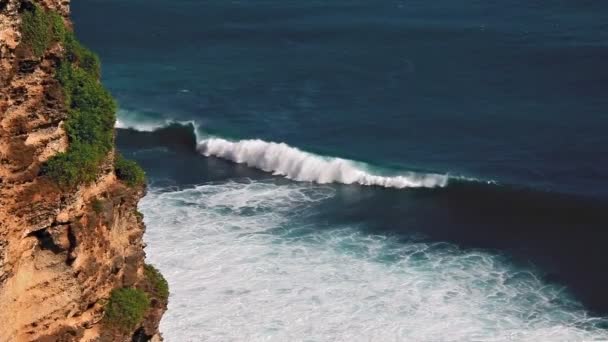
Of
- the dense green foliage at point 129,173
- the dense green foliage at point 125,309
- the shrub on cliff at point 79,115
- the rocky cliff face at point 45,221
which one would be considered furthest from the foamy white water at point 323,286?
the shrub on cliff at point 79,115

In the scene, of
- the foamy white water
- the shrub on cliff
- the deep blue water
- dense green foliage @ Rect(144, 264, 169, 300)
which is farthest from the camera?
the deep blue water

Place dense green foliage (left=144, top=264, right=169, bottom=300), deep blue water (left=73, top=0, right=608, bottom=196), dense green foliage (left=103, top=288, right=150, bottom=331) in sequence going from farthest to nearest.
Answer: deep blue water (left=73, top=0, right=608, bottom=196)
dense green foliage (left=144, top=264, right=169, bottom=300)
dense green foliage (left=103, top=288, right=150, bottom=331)

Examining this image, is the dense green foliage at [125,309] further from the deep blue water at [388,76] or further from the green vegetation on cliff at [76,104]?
the deep blue water at [388,76]

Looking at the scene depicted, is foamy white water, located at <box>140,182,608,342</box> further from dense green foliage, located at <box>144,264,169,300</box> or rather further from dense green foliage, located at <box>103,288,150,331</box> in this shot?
dense green foliage, located at <box>103,288,150,331</box>

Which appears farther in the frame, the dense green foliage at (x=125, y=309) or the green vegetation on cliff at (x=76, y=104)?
the dense green foliage at (x=125, y=309)

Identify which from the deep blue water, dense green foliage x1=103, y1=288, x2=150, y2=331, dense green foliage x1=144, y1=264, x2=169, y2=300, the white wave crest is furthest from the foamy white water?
dense green foliage x1=103, y1=288, x2=150, y2=331

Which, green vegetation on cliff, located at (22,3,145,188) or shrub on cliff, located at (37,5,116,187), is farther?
shrub on cliff, located at (37,5,116,187)

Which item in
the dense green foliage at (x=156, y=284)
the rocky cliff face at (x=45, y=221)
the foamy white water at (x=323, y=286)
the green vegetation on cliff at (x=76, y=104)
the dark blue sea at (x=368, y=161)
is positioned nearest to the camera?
the rocky cliff face at (x=45, y=221)

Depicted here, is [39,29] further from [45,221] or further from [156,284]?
[156,284]
